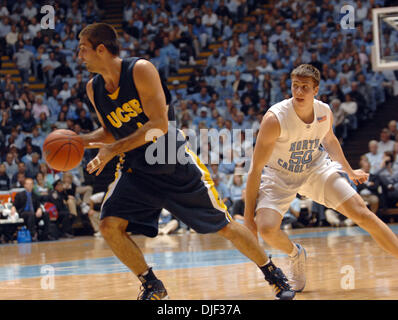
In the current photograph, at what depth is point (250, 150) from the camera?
43.3 ft

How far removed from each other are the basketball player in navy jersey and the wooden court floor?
1.64 feet

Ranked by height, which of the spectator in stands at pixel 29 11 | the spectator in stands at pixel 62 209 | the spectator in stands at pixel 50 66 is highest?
the spectator in stands at pixel 29 11

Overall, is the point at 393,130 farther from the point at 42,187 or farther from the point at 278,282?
the point at 278,282

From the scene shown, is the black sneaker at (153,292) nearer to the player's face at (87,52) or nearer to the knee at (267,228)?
the knee at (267,228)

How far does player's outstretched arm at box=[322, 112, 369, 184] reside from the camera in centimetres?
491

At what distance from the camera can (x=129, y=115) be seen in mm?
4262

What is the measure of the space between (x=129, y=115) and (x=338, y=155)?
1.79m

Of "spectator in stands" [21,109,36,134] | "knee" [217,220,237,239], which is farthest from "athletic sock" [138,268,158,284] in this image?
"spectator in stands" [21,109,36,134]

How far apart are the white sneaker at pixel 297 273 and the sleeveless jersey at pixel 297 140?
2.22 ft

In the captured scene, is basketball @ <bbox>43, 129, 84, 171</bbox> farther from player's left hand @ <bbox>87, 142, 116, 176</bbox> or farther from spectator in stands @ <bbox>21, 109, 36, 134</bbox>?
spectator in stands @ <bbox>21, 109, 36, 134</bbox>

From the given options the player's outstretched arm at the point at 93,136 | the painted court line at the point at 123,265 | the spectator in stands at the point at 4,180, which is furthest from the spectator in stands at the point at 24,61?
the player's outstretched arm at the point at 93,136

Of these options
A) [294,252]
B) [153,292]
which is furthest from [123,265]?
[153,292]

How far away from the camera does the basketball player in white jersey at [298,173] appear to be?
4.58 m

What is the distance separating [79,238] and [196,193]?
8.99 meters
